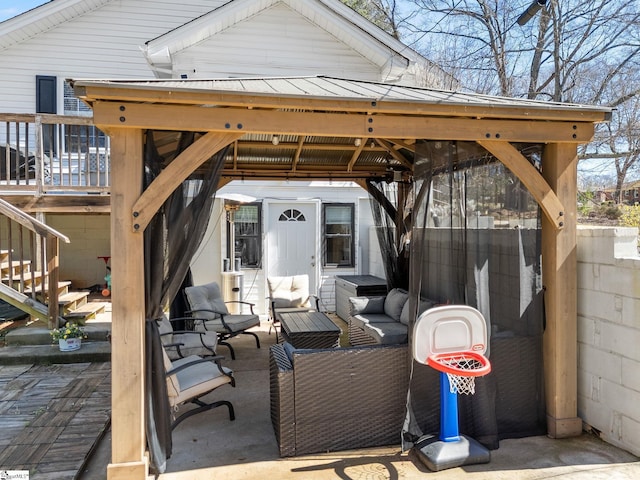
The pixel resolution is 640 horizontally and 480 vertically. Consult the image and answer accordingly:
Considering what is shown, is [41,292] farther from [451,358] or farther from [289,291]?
[451,358]

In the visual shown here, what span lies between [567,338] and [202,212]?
298 centimetres

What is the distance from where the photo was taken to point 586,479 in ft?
10.1

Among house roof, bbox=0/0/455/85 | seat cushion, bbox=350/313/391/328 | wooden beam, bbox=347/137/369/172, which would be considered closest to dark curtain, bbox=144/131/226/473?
wooden beam, bbox=347/137/369/172

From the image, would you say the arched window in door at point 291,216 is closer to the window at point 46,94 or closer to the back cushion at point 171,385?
the window at point 46,94

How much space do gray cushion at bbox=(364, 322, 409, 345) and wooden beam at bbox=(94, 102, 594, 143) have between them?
2.38m

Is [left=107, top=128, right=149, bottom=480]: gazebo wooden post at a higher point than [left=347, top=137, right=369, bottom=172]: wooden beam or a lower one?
lower

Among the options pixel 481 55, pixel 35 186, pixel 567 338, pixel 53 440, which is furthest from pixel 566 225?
pixel 481 55

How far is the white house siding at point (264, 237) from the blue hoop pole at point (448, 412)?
5009mm

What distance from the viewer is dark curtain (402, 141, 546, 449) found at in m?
3.64

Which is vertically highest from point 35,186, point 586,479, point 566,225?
point 35,186

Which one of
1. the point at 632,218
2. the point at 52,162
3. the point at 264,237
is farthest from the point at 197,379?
the point at 632,218

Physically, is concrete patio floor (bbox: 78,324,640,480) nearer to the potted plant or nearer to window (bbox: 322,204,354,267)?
the potted plant

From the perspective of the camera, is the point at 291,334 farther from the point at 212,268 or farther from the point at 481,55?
the point at 481,55

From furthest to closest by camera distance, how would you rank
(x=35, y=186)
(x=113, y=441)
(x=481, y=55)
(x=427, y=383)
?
(x=481, y=55) → (x=35, y=186) → (x=427, y=383) → (x=113, y=441)
